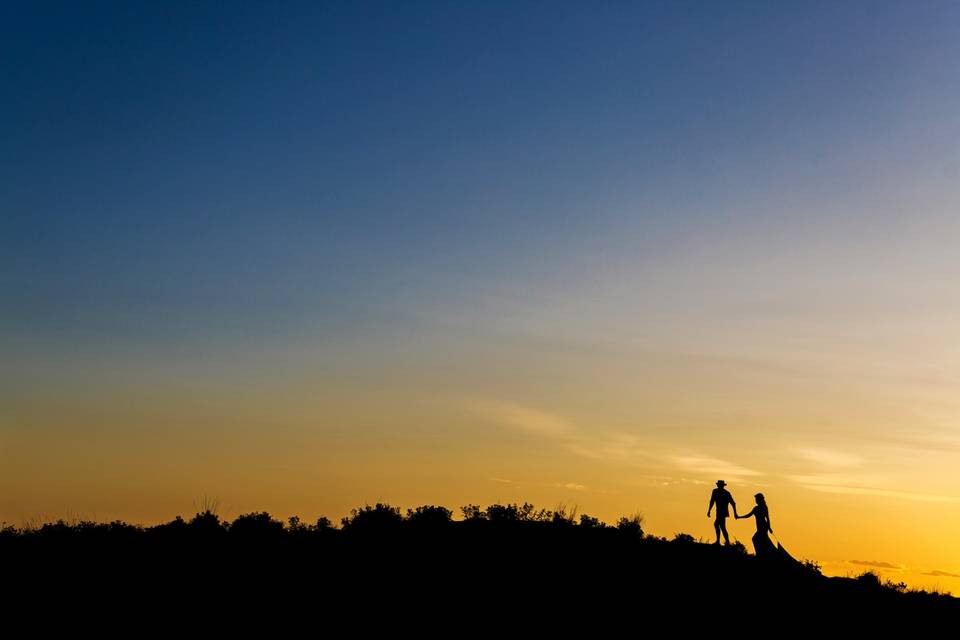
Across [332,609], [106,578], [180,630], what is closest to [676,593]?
[332,609]

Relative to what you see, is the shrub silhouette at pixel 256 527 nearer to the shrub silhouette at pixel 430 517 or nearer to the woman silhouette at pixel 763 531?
the shrub silhouette at pixel 430 517

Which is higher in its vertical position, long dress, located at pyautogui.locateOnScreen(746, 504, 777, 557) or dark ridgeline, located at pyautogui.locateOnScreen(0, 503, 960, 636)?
long dress, located at pyautogui.locateOnScreen(746, 504, 777, 557)

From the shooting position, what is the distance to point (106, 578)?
25.7m

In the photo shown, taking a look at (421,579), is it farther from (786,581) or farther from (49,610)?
(786,581)

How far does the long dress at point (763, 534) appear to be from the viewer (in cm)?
2989

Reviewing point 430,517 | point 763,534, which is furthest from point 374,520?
point 763,534

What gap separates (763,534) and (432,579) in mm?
12149

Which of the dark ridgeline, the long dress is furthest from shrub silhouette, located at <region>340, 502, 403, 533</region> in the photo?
the long dress

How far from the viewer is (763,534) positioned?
29.9 m

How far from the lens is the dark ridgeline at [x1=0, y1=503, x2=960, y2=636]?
24016 mm

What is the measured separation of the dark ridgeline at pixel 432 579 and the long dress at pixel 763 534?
1.00 feet

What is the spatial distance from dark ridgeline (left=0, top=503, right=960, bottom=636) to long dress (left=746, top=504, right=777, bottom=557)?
31 cm

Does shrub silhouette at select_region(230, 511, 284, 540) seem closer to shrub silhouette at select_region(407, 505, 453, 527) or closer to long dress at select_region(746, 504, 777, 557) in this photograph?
shrub silhouette at select_region(407, 505, 453, 527)

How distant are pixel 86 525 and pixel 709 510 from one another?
23858 millimetres
